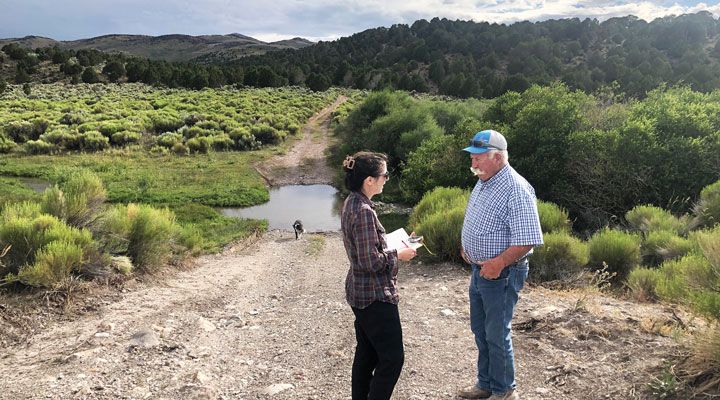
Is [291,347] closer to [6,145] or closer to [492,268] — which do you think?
[492,268]

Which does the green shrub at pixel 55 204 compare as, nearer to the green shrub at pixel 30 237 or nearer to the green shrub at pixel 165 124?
the green shrub at pixel 30 237

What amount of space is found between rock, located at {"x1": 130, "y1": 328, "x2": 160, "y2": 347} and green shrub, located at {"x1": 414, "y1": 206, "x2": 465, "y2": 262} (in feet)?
18.6

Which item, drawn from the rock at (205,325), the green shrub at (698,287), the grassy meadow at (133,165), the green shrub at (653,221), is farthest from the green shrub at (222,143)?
the green shrub at (698,287)

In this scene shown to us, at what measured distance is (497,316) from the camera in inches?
140

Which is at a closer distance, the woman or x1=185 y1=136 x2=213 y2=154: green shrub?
the woman

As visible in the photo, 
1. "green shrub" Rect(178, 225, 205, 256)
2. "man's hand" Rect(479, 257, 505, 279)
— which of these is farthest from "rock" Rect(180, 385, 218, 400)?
"green shrub" Rect(178, 225, 205, 256)

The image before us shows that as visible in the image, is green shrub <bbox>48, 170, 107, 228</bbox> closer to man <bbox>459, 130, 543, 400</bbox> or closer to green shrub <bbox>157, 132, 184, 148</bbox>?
man <bbox>459, 130, 543, 400</bbox>

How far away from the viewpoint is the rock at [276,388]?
14.7ft

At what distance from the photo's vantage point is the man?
3395mm

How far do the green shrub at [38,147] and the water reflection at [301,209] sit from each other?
13846 mm

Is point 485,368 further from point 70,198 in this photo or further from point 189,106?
point 189,106

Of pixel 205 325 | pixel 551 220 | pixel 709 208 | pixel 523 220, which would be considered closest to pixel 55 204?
pixel 205 325

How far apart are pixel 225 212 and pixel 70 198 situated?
10798 mm

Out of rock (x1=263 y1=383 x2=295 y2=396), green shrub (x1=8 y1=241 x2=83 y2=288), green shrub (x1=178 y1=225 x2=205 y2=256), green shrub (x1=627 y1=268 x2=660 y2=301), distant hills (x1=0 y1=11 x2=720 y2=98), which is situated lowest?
green shrub (x1=178 y1=225 x2=205 y2=256)
